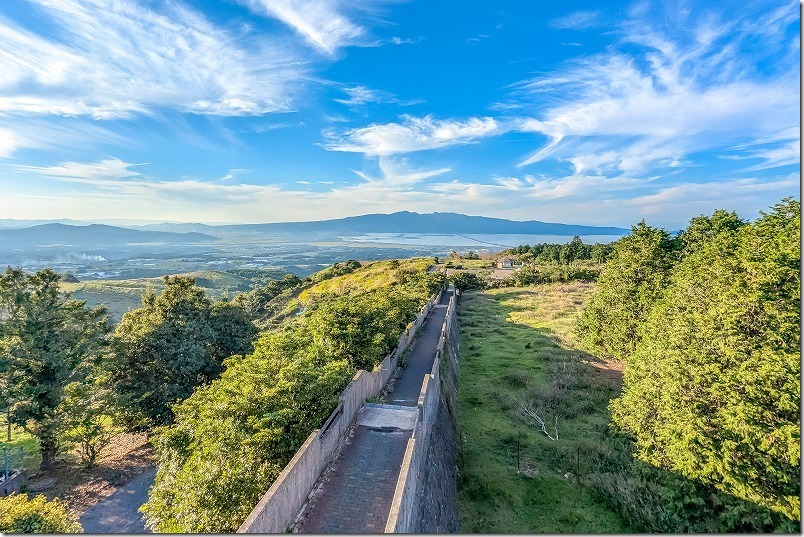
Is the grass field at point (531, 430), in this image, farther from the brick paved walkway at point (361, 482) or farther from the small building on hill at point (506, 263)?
the small building on hill at point (506, 263)

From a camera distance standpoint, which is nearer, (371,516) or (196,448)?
(371,516)

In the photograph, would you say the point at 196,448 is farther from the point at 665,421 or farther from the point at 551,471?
the point at 665,421

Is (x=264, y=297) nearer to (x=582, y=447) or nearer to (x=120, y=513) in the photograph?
(x=120, y=513)

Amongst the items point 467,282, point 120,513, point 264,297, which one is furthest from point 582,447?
point 264,297

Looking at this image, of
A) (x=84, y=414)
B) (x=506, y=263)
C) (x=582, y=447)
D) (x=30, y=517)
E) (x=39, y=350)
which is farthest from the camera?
(x=506, y=263)

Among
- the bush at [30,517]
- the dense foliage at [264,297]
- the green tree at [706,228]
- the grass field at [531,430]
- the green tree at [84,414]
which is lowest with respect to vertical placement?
the dense foliage at [264,297]

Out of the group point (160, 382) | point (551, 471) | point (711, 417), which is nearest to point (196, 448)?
point (160, 382)

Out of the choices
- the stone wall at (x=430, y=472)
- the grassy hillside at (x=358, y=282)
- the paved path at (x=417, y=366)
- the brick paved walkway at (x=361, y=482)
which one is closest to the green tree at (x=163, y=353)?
the paved path at (x=417, y=366)
